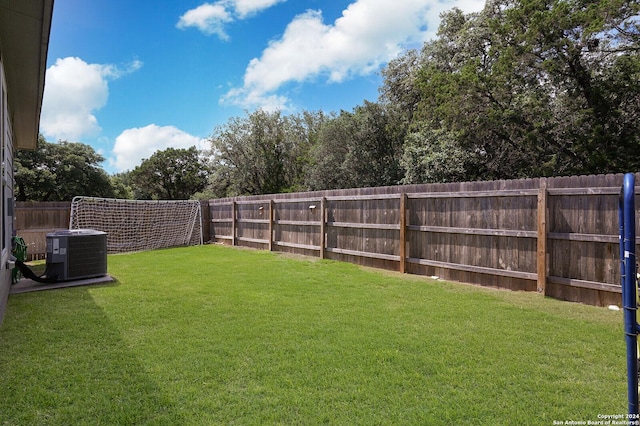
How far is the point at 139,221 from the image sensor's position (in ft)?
41.8

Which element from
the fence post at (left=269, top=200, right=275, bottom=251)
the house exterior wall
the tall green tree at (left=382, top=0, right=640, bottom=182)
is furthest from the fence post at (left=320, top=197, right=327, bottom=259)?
the tall green tree at (left=382, top=0, right=640, bottom=182)

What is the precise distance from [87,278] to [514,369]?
6.87m

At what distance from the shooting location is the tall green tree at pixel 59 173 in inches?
984

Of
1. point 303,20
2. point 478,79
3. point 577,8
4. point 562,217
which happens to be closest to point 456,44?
point 478,79

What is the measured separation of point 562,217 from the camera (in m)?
5.25

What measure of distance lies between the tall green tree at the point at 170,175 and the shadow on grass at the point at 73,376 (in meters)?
35.8

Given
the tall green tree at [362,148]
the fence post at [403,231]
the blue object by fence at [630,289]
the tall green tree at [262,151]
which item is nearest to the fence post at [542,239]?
the fence post at [403,231]

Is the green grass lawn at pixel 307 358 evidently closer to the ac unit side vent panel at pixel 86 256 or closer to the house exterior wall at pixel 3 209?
the house exterior wall at pixel 3 209

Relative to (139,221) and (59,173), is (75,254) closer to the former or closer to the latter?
(139,221)

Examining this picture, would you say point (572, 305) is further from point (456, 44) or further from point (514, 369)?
point (456, 44)

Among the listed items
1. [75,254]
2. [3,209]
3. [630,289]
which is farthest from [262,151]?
[630,289]

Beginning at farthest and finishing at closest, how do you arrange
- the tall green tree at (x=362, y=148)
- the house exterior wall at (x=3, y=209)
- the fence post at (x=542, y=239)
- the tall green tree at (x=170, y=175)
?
the tall green tree at (x=170, y=175), the tall green tree at (x=362, y=148), the fence post at (x=542, y=239), the house exterior wall at (x=3, y=209)

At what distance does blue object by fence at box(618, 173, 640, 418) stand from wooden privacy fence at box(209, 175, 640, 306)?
12.9 feet

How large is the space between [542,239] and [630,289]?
4.28 metres
